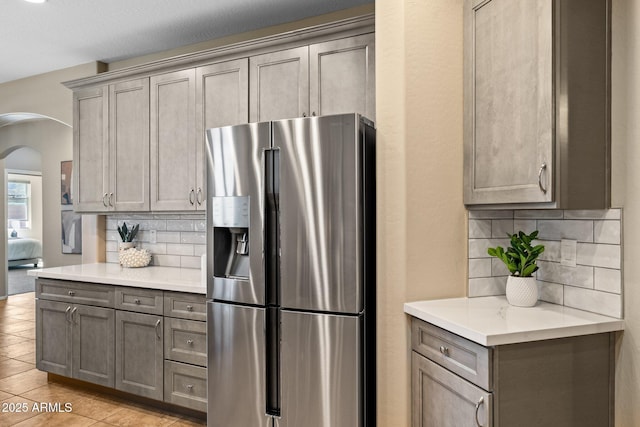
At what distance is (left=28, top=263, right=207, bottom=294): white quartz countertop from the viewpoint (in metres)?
2.85

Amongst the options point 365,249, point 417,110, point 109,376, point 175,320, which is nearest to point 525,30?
point 417,110

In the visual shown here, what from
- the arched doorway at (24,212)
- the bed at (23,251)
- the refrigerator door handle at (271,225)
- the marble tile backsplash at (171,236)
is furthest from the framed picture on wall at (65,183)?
Result: the refrigerator door handle at (271,225)

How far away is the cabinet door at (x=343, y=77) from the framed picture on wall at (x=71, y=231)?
4.27m

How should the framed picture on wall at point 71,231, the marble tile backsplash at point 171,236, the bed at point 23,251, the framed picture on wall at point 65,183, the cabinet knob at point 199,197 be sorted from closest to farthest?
the cabinet knob at point 199,197, the marble tile backsplash at point 171,236, the framed picture on wall at point 71,231, the framed picture on wall at point 65,183, the bed at point 23,251

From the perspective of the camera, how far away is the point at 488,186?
6.51ft

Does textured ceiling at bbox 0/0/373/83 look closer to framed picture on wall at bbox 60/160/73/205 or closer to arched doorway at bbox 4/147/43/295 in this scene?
framed picture on wall at bbox 60/160/73/205

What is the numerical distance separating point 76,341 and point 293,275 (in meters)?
2.10

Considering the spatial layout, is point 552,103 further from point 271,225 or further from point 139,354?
point 139,354

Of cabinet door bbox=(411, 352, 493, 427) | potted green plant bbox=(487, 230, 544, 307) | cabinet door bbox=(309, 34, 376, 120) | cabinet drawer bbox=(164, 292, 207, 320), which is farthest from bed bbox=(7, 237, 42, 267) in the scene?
potted green plant bbox=(487, 230, 544, 307)

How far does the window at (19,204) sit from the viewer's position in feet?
31.2

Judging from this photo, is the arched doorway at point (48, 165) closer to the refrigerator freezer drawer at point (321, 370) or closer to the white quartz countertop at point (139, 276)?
the white quartz countertop at point (139, 276)

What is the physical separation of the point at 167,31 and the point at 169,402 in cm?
278

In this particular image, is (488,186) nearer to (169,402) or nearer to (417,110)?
(417,110)

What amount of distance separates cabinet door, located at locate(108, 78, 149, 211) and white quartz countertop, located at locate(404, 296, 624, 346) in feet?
8.04
